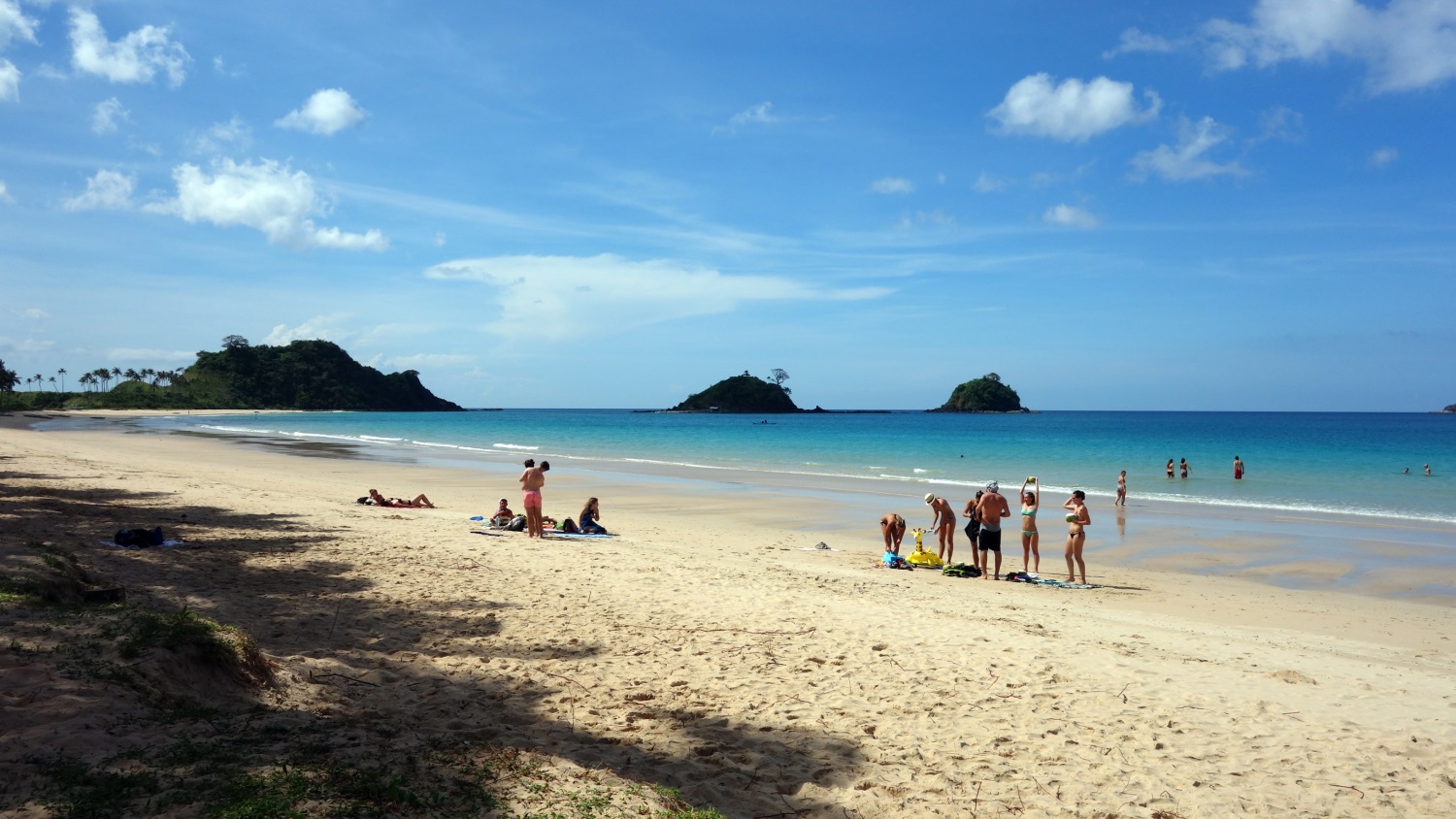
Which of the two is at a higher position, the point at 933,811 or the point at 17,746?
the point at 17,746

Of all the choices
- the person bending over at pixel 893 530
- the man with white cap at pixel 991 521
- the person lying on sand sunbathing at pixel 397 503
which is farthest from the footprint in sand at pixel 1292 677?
the person lying on sand sunbathing at pixel 397 503

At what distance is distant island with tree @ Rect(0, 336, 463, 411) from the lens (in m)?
131

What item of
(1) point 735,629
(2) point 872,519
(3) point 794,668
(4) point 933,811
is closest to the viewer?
(4) point 933,811

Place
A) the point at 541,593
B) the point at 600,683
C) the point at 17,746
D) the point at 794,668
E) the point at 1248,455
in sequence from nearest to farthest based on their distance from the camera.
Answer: the point at 17,746, the point at 600,683, the point at 794,668, the point at 541,593, the point at 1248,455

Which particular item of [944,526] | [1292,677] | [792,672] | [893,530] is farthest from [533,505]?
[1292,677]

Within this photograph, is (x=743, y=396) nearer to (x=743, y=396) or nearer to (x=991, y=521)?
(x=743, y=396)

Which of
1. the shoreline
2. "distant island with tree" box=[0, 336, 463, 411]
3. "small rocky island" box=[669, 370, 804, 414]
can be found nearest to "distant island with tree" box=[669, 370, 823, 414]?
"small rocky island" box=[669, 370, 804, 414]

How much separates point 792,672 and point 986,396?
192 m

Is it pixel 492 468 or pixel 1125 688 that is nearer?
pixel 1125 688

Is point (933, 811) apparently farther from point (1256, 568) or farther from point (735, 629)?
point (1256, 568)

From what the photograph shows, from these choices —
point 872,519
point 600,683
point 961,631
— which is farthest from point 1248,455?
point 600,683

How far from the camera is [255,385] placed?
6014 inches

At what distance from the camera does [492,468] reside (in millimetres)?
32406

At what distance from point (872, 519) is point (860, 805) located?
48.7ft
